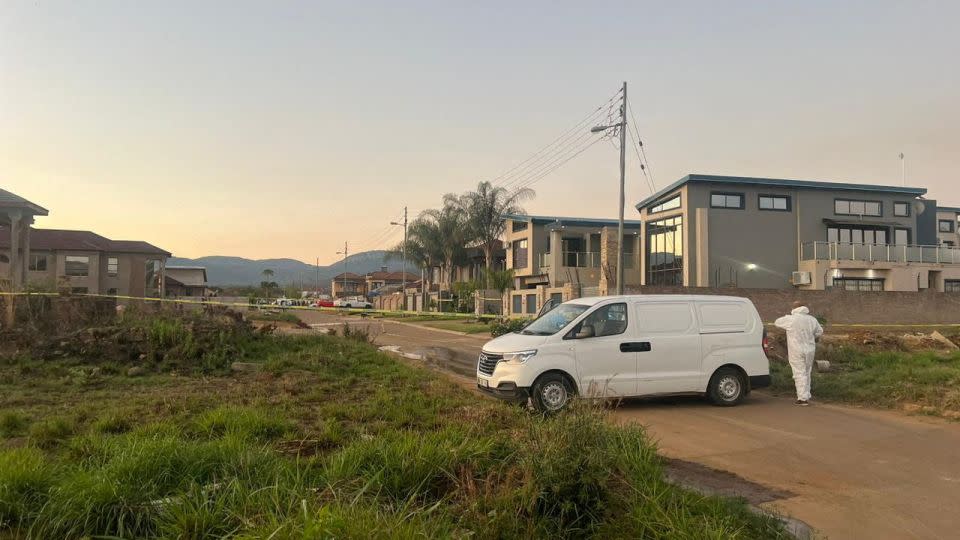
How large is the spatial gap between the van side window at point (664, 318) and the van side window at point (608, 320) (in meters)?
0.26

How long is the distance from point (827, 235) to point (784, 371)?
24.5 m

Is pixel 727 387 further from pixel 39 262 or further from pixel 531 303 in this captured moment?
pixel 39 262

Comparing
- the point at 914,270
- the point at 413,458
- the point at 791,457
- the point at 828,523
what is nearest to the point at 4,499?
the point at 413,458

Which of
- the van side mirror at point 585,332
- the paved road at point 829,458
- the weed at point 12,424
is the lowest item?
the paved road at point 829,458

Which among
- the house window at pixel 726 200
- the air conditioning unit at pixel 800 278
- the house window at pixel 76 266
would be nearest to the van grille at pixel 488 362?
the house window at pixel 726 200

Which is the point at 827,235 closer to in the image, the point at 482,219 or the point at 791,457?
the point at 482,219

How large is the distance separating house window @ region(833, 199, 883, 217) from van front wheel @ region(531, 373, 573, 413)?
30.8 metres

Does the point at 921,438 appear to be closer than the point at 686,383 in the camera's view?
Yes

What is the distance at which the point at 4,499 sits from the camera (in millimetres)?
3762

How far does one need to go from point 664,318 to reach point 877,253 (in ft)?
95.1

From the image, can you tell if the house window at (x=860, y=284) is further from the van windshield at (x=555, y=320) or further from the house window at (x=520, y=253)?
the van windshield at (x=555, y=320)

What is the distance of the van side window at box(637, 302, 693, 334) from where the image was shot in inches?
372

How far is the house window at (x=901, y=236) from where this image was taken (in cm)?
3478

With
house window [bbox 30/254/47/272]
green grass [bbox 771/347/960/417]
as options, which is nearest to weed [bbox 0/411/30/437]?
green grass [bbox 771/347/960/417]
